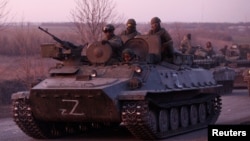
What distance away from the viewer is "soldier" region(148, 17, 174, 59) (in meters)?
17.4

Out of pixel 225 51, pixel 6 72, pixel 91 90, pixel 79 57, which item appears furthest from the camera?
pixel 225 51

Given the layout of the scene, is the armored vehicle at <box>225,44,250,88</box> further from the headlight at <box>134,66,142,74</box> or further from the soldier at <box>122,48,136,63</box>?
the headlight at <box>134,66,142,74</box>

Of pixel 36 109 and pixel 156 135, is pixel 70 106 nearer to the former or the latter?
pixel 36 109

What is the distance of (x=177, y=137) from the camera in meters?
16.0

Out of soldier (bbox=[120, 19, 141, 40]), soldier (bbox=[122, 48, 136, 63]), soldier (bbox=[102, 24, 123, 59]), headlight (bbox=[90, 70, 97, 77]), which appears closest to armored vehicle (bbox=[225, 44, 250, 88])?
soldier (bbox=[120, 19, 141, 40])

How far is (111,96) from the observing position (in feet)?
47.3

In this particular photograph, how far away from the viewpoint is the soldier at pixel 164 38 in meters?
17.4

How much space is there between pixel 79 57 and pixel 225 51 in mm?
22132

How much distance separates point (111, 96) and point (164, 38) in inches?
138

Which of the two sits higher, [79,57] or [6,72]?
[79,57]

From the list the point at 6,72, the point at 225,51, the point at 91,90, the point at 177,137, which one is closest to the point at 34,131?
the point at 91,90

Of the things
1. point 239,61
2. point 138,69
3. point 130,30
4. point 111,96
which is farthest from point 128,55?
point 239,61

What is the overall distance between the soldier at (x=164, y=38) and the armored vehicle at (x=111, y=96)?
24cm

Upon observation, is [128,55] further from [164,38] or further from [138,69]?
[164,38]
